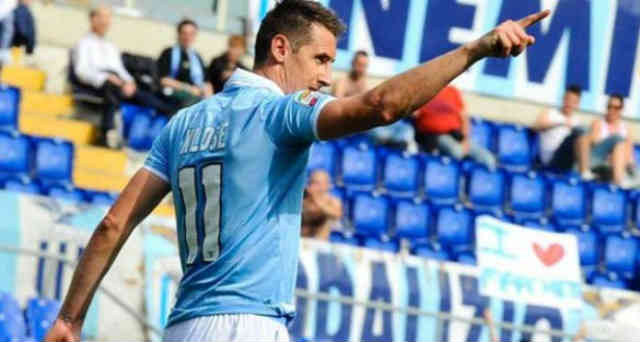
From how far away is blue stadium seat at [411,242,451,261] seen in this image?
14445 millimetres

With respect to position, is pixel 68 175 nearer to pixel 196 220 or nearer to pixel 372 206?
pixel 372 206

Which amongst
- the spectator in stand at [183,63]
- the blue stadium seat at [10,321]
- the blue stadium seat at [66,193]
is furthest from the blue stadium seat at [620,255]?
the blue stadium seat at [10,321]

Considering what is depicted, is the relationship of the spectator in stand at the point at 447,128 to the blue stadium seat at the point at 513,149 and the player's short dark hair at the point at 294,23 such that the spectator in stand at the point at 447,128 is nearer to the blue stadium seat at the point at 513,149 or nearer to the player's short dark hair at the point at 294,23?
the blue stadium seat at the point at 513,149

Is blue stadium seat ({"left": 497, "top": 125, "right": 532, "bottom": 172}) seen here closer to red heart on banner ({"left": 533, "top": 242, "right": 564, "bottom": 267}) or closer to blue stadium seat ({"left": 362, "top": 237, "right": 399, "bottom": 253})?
blue stadium seat ({"left": 362, "top": 237, "right": 399, "bottom": 253})

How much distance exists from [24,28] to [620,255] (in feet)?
18.8

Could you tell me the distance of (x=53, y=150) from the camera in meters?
14.6

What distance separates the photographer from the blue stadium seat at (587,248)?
16219 mm

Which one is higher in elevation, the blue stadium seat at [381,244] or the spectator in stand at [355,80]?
the spectator in stand at [355,80]

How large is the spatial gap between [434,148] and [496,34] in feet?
39.7

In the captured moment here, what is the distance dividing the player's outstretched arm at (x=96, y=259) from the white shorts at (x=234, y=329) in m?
0.34

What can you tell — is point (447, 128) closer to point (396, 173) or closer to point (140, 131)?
point (396, 173)

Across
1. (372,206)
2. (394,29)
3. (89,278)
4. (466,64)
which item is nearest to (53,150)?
(372,206)

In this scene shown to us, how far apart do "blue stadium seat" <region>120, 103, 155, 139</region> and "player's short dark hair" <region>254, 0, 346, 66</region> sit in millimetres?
10084

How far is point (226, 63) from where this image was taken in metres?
15.4
